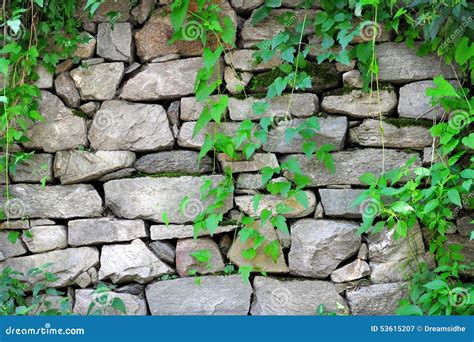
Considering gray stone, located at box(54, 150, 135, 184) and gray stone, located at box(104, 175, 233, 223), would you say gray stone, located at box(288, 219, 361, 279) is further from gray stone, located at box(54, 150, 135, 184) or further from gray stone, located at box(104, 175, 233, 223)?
gray stone, located at box(54, 150, 135, 184)

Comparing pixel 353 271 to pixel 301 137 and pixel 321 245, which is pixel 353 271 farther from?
pixel 301 137

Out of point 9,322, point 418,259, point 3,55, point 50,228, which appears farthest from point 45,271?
point 418,259

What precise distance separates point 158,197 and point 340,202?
82cm

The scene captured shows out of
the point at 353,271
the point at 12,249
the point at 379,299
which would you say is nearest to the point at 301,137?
the point at 353,271

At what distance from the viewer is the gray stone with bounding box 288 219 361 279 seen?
2.87 metres

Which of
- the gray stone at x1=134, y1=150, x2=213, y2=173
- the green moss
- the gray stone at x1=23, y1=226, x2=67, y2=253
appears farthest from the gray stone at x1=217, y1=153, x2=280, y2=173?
the gray stone at x1=23, y1=226, x2=67, y2=253

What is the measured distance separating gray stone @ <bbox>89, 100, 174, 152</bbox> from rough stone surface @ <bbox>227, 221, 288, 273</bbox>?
56 cm

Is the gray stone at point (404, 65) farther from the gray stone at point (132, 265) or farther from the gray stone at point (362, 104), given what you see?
the gray stone at point (132, 265)

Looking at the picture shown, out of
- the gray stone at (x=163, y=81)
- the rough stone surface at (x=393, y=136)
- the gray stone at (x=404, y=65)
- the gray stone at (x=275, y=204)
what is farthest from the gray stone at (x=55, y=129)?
the gray stone at (x=404, y=65)

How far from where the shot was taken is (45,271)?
3.04m

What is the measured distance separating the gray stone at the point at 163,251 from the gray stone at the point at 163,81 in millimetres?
673

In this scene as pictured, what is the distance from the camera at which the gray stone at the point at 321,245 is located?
2867 millimetres

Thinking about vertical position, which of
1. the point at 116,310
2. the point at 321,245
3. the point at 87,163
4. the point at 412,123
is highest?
the point at 412,123

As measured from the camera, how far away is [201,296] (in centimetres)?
294
